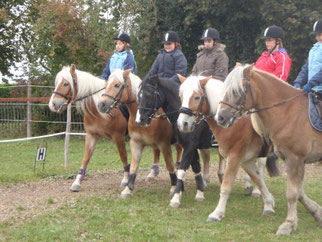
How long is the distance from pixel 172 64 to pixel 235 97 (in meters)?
2.56

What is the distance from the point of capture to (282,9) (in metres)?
12.0

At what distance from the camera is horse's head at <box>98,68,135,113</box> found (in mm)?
6734

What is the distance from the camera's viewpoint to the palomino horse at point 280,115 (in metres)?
5.06

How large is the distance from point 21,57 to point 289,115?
1810 cm

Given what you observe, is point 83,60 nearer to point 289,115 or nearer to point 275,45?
point 275,45

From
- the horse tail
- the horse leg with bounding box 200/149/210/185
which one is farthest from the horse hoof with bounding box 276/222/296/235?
the horse leg with bounding box 200/149/210/185

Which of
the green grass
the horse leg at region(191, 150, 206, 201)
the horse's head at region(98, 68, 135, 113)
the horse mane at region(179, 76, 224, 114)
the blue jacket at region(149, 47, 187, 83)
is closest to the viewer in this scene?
the horse mane at region(179, 76, 224, 114)

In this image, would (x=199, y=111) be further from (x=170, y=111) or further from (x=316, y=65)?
(x=316, y=65)

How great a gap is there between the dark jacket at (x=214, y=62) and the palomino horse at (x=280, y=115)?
1.70 meters

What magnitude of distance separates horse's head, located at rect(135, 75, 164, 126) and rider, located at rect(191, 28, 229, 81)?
836 millimetres

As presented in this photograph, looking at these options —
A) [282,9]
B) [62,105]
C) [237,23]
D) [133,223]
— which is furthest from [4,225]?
[237,23]

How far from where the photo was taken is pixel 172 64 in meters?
7.41

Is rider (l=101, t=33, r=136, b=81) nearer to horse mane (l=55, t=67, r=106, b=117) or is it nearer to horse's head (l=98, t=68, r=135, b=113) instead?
horse mane (l=55, t=67, r=106, b=117)

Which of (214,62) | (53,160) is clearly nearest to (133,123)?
(214,62)
